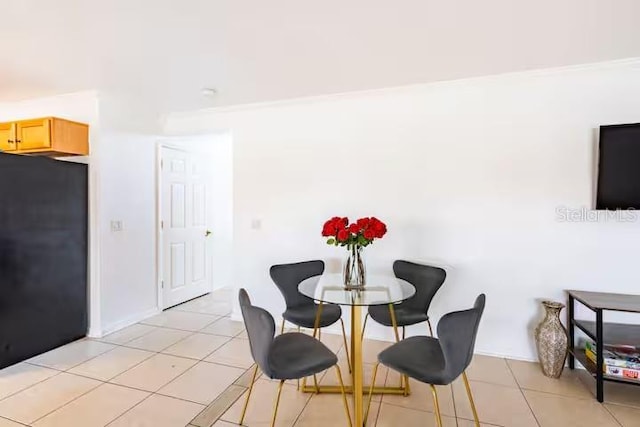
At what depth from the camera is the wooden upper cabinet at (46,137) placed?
290cm

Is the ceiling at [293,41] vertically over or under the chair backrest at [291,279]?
over

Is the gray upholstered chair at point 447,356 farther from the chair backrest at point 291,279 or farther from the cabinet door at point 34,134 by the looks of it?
the cabinet door at point 34,134

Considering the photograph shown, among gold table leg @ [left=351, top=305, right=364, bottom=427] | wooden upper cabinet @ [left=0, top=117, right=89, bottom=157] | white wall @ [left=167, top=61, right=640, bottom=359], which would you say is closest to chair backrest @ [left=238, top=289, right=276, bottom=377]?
gold table leg @ [left=351, top=305, right=364, bottom=427]

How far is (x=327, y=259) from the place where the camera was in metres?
3.28

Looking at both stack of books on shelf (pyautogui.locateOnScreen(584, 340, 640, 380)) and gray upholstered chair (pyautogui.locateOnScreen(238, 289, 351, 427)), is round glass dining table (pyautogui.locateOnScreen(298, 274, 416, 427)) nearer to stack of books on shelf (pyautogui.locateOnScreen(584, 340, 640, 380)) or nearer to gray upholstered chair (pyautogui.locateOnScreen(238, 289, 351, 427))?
Result: gray upholstered chair (pyautogui.locateOnScreen(238, 289, 351, 427))

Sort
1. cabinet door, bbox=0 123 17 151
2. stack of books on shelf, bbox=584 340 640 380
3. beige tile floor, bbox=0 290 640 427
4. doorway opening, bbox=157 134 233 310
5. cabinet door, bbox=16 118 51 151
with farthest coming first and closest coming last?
1. doorway opening, bbox=157 134 233 310
2. cabinet door, bbox=0 123 17 151
3. cabinet door, bbox=16 118 51 151
4. stack of books on shelf, bbox=584 340 640 380
5. beige tile floor, bbox=0 290 640 427

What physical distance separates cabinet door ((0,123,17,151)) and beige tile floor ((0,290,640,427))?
74.8 inches

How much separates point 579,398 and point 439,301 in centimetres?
109

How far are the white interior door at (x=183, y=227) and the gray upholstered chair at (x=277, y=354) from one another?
2.57 metres

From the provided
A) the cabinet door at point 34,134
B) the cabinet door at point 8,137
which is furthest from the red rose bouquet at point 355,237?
the cabinet door at point 8,137

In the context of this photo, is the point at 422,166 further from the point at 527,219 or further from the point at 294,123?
the point at 294,123

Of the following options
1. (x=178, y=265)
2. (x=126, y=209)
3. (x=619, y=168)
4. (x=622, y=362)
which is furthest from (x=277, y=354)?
(x=178, y=265)

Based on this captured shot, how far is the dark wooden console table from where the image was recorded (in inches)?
84.2

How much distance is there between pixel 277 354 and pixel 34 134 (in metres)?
2.94
